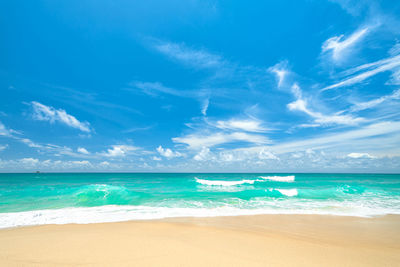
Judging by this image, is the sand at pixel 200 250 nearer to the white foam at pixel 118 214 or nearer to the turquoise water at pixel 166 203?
the white foam at pixel 118 214

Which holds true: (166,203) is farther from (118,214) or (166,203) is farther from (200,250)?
(200,250)

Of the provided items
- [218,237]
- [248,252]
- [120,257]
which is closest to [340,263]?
[248,252]

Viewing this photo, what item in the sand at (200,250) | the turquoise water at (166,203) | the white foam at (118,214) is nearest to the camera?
the sand at (200,250)

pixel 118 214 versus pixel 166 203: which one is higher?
pixel 118 214

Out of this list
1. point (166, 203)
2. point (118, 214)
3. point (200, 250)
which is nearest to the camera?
point (200, 250)

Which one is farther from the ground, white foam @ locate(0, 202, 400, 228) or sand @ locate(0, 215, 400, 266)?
sand @ locate(0, 215, 400, 266)

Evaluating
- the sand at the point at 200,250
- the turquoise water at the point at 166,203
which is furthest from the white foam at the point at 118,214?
the sand at the point at 200,250

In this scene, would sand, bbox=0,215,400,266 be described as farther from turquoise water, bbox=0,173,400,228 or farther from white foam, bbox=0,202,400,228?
turquoise water, bbox=0,173,400,228

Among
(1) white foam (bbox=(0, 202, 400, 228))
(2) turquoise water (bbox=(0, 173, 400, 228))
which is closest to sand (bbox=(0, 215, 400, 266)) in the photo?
(1) white foam (bbox=(0, 202, 400, 228))

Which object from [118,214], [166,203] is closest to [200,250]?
[118,214]

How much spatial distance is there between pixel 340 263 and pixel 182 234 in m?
3.76

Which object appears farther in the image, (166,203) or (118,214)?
(166,203)

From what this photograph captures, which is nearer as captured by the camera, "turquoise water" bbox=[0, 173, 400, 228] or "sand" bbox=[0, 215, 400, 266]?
"sand" bbox=[0, 215, 400, 266]

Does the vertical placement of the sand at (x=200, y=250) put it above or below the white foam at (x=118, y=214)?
above
